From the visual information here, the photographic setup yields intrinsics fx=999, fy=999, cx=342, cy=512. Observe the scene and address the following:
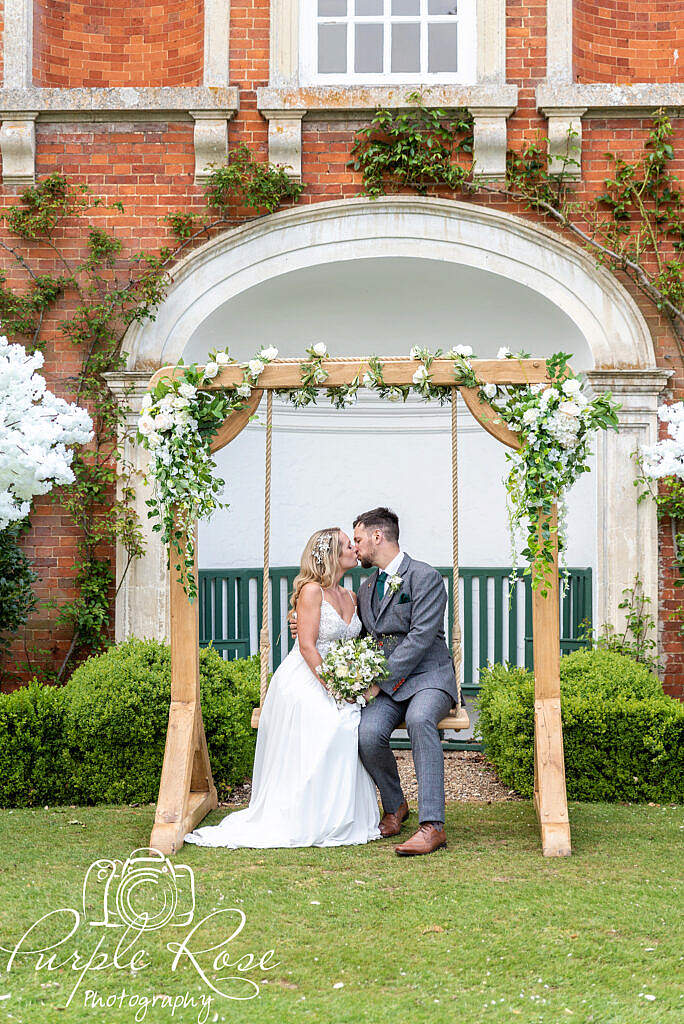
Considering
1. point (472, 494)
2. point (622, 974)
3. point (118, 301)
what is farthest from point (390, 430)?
point (622, 974)

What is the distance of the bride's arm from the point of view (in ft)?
16.9

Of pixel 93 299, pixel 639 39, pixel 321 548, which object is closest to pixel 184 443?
pixel 321 548

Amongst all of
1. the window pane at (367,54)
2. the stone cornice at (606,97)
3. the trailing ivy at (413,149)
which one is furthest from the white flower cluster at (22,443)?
the stone cornice at (606,97)

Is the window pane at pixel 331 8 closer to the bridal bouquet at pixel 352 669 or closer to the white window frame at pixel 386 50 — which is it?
the white window frame at pixel 386 50

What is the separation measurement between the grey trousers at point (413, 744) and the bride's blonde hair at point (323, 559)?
2.21ft

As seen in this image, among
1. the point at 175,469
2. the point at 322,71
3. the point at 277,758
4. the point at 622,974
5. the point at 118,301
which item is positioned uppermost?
the point at 322,71

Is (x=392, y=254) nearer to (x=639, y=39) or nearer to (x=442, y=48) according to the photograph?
(x=442, y=48)

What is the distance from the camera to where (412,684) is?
5094mm

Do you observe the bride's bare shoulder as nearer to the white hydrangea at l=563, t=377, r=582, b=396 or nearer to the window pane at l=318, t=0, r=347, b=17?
the white hydrangea at l=563, t=377, r=582, b=396

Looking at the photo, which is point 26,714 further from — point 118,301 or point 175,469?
point 118,301

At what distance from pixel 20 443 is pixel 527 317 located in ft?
14.4

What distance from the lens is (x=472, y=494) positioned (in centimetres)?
868

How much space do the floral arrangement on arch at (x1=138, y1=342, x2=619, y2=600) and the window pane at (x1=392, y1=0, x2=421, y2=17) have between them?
3949 millimetres

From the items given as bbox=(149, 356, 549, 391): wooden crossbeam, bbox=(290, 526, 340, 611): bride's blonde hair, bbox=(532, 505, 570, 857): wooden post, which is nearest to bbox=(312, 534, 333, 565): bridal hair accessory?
bbox=(290, 526, 340, 611): bride's blonde hair
